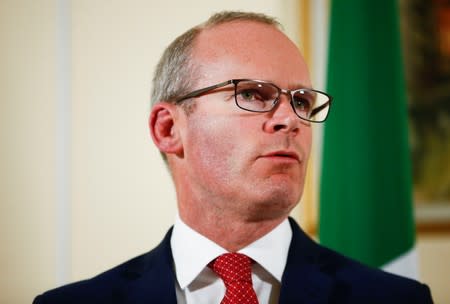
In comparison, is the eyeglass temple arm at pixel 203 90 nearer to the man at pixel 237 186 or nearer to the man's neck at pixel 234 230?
the man at pixel 237 186

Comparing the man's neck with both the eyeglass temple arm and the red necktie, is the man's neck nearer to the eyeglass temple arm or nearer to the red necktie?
the red necktie

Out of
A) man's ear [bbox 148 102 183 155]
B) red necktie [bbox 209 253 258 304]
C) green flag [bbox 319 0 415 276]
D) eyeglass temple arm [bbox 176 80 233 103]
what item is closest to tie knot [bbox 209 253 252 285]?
red necktie [bbox 209 253 258 304]

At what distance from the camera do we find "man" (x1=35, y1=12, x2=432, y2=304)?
3.95 ft

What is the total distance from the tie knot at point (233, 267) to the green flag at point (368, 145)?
0.83 m

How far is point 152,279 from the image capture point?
1.30 meters

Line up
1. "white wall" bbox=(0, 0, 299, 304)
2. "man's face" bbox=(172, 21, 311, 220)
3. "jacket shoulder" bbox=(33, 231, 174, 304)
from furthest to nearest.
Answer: "white wall" bbox=(0, 0, 299, 304) → "jacket shoulder" bbox=(33, 231, 174, 304) → "man's face" bbox=(172, 21, 311, 220)

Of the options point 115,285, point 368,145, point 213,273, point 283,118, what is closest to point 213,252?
point 213,273

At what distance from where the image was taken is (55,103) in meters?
1.53

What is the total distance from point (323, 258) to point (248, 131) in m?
0.45

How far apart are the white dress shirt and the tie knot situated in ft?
0.06

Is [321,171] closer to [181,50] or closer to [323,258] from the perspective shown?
[323,258]

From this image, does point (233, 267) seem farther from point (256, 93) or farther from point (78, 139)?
point (78, 139)

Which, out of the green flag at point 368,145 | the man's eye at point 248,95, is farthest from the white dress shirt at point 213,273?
the green flag at point 368,145

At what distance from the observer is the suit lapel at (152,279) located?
1.26 meters
